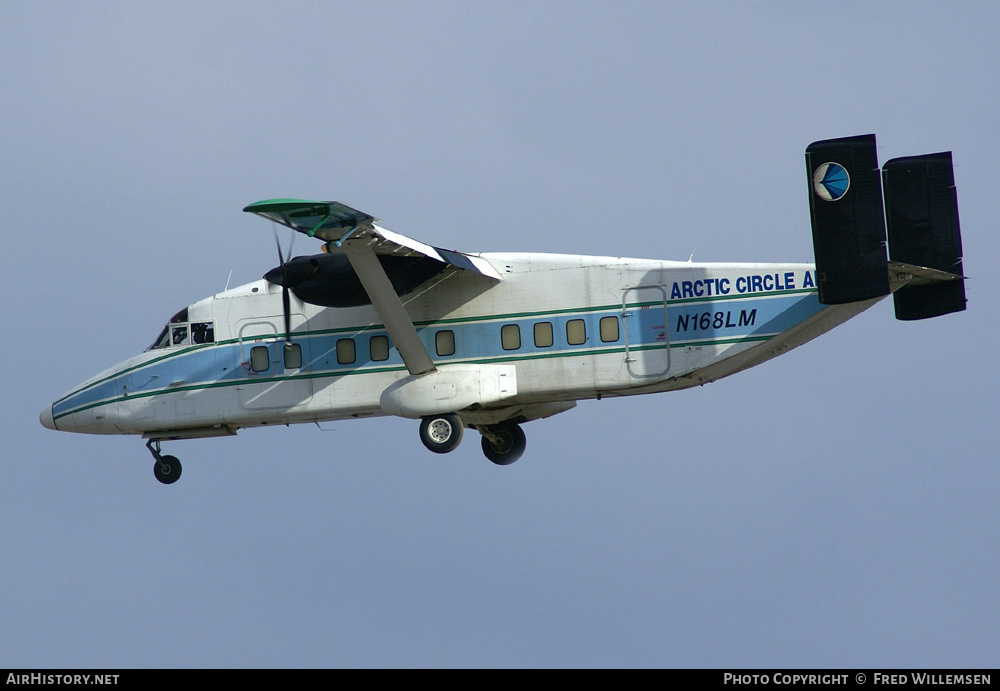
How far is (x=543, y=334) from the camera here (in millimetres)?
27812

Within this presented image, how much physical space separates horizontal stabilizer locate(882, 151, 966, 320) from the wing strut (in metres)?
8.33

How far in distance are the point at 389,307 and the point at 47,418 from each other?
8316 mm

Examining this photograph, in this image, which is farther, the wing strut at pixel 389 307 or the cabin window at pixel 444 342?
the cabin window at pixel 444 342

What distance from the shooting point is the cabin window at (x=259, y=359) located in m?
29.2

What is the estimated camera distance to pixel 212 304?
29.8 metres

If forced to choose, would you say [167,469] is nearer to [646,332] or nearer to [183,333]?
[183,333]

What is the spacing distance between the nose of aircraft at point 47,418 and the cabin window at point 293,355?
5312 millimetres

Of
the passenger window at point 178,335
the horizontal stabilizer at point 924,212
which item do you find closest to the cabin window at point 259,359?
the passenger window at point 178,335

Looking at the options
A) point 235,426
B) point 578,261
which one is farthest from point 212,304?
point 578,261

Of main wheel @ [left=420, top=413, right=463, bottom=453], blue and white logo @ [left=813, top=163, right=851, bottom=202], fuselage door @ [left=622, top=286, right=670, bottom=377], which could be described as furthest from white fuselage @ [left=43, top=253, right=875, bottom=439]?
blue and white logo @ [left=813, top=163, right=851, bottom=202]

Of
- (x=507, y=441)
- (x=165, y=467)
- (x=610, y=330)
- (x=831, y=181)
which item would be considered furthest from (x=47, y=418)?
(x=831, y=181)

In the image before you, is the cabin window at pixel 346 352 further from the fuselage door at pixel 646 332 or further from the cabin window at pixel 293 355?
the fuselage door at pixel 646 332

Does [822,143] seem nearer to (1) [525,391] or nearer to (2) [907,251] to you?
(2) [907,251]
